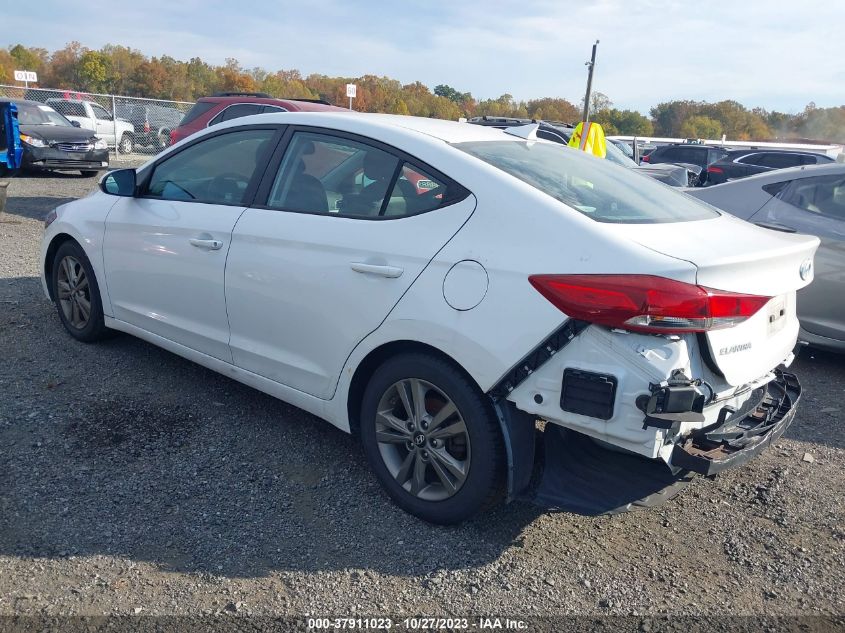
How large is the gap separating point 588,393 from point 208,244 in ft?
7.32

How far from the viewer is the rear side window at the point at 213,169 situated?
3.99 meters

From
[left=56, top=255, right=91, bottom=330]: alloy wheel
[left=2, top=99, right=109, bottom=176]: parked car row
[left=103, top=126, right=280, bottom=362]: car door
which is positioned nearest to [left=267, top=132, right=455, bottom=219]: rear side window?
[left=103, top=126, right=280, bottom=362]: car door

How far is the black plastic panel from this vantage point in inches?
102

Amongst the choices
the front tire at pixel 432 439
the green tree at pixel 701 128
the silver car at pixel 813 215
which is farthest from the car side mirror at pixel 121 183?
the green tree at pixel 701 128

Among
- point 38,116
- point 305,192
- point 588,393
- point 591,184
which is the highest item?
point 38,116

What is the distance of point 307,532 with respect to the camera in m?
3.16

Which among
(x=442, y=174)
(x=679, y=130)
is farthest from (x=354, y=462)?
(x=679, y=130)

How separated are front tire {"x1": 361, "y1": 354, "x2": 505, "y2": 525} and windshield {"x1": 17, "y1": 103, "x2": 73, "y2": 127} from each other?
15160 mm

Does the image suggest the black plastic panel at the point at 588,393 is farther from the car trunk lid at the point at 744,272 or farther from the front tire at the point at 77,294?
the front tire at the point at 77,294

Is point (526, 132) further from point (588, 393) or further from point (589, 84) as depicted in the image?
point (589, 84)

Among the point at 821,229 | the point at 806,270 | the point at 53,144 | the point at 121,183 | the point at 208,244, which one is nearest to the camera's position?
the point at 806,270

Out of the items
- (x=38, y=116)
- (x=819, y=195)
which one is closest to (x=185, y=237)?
(x=819, y=195)

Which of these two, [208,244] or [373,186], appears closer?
[373,186]

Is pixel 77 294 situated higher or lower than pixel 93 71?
lower
